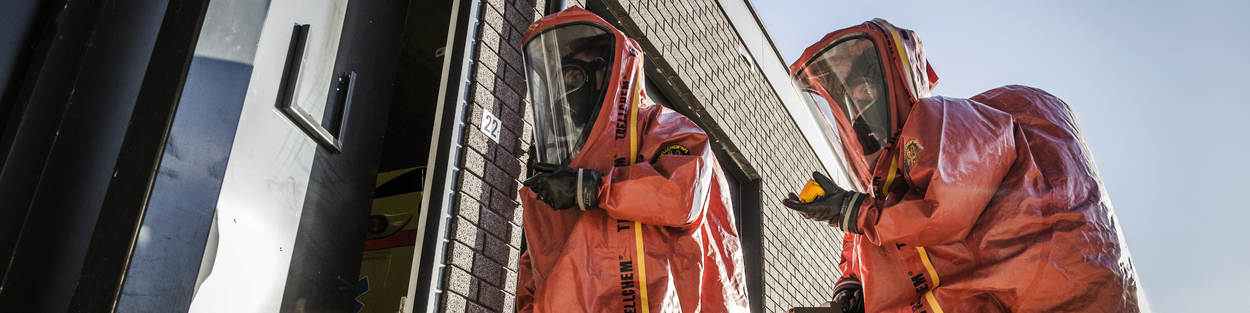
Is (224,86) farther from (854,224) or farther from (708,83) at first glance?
(708,83)

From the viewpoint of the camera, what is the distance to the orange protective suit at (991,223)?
2.65 metres

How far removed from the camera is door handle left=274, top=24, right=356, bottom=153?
2.62 meters

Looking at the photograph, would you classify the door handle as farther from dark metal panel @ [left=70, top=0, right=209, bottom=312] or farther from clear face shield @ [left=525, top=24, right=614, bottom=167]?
clear face shield @ [left=525, top=24, right=614, bottom=167]

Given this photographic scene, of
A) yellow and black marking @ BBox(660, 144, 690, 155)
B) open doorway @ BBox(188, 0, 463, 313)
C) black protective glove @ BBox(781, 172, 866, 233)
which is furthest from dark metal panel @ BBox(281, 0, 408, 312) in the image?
black protective glove @ BBox(781, 172, 866, 233)

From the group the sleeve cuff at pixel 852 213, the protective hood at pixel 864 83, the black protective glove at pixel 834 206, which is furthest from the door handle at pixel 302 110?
the protective hood at pixel 864 83

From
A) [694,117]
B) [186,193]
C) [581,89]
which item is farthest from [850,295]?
[186,193]

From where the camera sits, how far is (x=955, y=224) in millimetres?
2732

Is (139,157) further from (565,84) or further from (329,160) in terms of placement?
(565,84)

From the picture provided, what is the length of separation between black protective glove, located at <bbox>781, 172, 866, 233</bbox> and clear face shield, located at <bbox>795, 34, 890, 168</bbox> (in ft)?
1.49

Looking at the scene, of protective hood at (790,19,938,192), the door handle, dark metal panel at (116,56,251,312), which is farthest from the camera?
protective hood at (790,19,938,192)

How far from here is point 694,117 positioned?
211 inches

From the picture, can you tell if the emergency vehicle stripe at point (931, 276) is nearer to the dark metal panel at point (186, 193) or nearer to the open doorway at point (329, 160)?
the open doorway at point (329, 160)

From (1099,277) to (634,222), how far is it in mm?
1353

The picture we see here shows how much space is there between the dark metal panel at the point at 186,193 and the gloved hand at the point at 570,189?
928 millimetres
